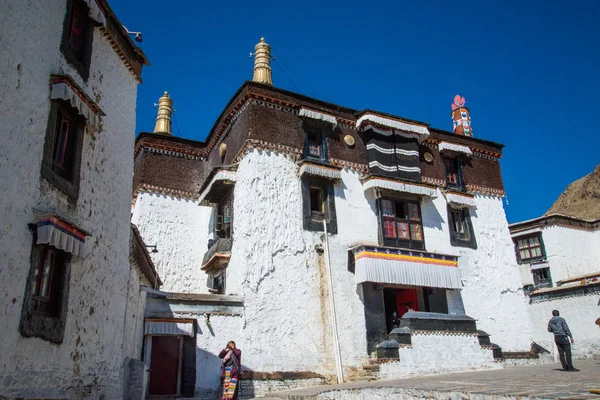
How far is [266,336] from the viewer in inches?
532

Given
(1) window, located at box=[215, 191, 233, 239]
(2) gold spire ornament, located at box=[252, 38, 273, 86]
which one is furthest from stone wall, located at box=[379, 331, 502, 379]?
(2) gold spire ornament, located at box=[252, 38, 273, 86]

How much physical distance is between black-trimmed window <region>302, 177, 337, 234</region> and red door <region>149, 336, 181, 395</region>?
5.17m

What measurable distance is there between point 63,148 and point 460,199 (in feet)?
45.6

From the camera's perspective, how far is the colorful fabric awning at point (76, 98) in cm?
792

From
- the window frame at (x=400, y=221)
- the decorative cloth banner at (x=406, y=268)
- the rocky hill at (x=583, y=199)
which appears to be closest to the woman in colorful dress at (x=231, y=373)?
the decorative cloth banner at (x=406, y=268)

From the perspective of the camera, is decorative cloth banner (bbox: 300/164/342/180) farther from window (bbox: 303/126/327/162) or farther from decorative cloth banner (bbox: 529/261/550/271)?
decorative cloth banner (bbox: 529/261/550/271)

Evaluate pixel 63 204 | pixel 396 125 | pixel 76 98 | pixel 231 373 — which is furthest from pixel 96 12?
pixel 396 125

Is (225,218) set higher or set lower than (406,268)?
higher

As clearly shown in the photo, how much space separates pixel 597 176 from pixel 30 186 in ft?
159

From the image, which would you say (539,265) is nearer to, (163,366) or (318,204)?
(318,204)

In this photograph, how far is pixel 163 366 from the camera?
12562 millimetres

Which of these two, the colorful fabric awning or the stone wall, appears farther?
the stone wall

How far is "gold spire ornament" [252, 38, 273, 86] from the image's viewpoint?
59.7 feet

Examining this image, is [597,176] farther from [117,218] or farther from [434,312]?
[117,218]
